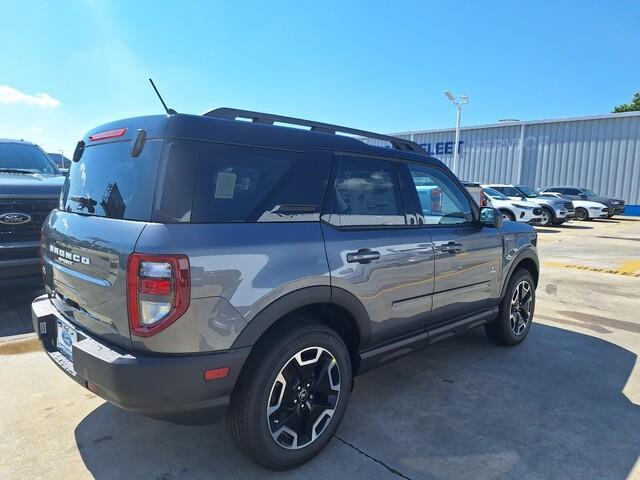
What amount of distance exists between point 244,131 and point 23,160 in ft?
16.8

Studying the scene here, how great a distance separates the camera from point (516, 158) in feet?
96.9

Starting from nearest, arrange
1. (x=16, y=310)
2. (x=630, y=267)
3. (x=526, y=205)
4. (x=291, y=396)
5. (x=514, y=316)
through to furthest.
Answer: (x=291, y=396) < (x=514, y=316) < (x=16, y=310) < (x=630, y=267) < (x=526, y=205)

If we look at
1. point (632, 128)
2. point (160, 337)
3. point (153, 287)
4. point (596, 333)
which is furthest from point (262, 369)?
point (632, 128)

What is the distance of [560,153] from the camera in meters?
28.0

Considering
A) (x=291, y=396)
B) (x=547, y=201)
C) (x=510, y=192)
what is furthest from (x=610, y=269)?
(x=510, y=192)

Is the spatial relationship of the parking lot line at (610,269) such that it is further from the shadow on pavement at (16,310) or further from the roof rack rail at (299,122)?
the shadow on pavement at (16,310)

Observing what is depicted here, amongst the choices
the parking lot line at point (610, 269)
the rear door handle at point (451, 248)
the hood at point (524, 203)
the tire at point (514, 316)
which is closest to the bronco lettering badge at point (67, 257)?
the rear door handle at point (451, 248)

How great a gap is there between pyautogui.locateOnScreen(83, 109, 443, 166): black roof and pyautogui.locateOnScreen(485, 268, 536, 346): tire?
2.06 metres

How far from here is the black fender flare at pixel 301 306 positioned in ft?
7.45

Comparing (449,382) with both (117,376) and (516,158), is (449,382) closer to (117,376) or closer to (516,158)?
(117,376)

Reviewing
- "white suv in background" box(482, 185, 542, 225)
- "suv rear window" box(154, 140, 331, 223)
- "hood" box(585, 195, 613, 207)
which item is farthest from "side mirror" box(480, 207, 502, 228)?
"hood" box(585, 195, 613, 207)

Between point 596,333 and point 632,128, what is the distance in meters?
26.1

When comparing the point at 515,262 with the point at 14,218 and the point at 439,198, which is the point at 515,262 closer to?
the point at 439,198

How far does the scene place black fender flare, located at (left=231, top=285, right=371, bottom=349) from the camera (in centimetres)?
227
